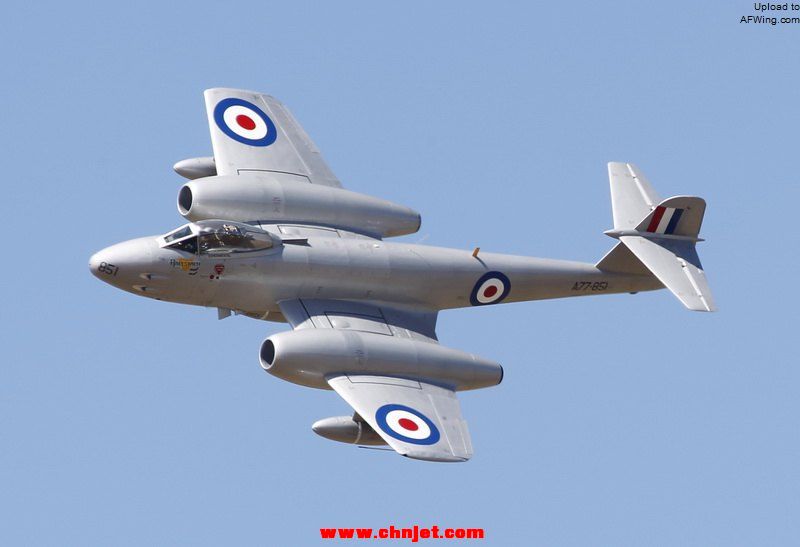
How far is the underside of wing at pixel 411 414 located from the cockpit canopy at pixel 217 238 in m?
3.57

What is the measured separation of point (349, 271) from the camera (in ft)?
120

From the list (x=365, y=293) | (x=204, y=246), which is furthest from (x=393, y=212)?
(x=204, y=246)

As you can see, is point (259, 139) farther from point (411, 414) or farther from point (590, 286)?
point (411, 414)

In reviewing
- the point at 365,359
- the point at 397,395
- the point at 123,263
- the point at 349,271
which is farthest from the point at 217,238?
the point at 397,395

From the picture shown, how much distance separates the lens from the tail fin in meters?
38.8

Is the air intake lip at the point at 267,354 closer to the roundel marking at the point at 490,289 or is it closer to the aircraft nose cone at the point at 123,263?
the aircraft nose cone at the point at 123,263

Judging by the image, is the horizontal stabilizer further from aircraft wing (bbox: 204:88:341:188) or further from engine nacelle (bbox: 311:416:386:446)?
engine nacelle (bbox: 311:416:386:446)

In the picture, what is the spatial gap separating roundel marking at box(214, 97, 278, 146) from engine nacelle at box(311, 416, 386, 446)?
815cm

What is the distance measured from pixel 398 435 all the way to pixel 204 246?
235 inches

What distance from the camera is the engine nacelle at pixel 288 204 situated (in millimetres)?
37094

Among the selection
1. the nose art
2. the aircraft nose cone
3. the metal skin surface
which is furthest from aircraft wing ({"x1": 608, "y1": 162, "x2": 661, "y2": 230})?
the nose art

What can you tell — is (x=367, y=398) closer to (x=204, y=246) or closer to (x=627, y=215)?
(x=204, y=246)

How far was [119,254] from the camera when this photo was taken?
116 feet

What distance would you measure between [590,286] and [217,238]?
9212 millimetres
